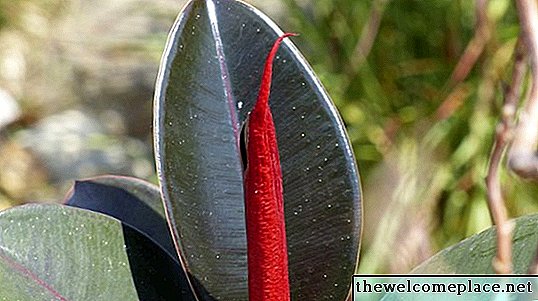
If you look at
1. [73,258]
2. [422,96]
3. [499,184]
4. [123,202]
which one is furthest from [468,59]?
[73,258]

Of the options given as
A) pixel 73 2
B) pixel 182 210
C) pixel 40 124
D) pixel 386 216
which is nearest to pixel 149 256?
pixel 182 210

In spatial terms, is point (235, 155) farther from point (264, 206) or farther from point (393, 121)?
point (393, 121)

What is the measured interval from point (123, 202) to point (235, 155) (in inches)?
4.2

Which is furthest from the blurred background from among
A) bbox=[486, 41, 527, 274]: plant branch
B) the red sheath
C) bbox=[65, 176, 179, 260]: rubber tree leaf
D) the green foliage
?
the red sheath

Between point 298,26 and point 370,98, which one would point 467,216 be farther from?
point 298,26

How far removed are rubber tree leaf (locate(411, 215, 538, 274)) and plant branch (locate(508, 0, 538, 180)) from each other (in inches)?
1.2

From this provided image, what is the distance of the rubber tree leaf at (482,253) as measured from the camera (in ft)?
1.21

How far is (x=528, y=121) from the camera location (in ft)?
1.43

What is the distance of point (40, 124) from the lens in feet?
8.06

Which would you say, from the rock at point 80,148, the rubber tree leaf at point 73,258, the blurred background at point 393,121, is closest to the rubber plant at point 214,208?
the rubber tree leaf at point 73,258

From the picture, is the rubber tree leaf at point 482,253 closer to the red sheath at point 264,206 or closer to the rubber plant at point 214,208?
the rubber plant at point 214,208

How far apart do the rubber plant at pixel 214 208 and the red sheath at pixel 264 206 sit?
4 cm

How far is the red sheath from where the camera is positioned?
28 cm

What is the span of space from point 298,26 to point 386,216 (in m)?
0.53
